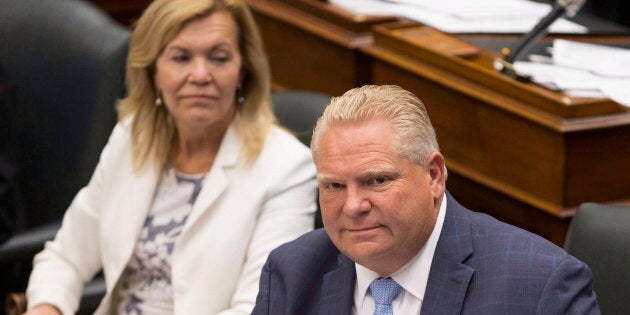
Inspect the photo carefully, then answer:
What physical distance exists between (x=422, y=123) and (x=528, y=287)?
283mm

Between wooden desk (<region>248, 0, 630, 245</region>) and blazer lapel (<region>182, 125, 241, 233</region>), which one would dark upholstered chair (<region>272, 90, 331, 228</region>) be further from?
wooden desk (<region>248, 0, 630, 245</region>)

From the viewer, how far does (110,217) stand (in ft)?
9.32

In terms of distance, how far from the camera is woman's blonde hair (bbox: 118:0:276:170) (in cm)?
271

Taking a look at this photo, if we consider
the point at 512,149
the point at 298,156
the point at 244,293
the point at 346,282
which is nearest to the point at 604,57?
the point at 512,149

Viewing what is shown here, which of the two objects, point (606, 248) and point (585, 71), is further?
point (585, 71)

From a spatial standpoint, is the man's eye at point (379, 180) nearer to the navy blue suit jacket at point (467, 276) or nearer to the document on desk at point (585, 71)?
the navy blue suit jacket at point (467, 276)

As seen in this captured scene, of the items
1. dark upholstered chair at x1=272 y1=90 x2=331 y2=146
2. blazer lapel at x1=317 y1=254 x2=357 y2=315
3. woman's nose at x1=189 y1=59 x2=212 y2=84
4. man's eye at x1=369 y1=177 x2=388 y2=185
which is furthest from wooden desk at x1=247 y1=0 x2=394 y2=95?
man's eye at x1=369 y1=177 x2=388 y2=185

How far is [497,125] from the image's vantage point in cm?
293

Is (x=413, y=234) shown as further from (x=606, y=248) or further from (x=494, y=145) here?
(x=494, y=145)

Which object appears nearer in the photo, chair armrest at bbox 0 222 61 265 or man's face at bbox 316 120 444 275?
man's face at bbox 316 120 444 275

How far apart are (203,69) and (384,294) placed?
0.94m

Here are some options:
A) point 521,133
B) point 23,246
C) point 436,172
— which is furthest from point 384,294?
point 23,246

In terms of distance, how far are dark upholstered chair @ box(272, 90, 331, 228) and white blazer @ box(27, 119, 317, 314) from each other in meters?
0.18

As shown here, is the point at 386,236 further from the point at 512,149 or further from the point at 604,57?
the point at 604,57
